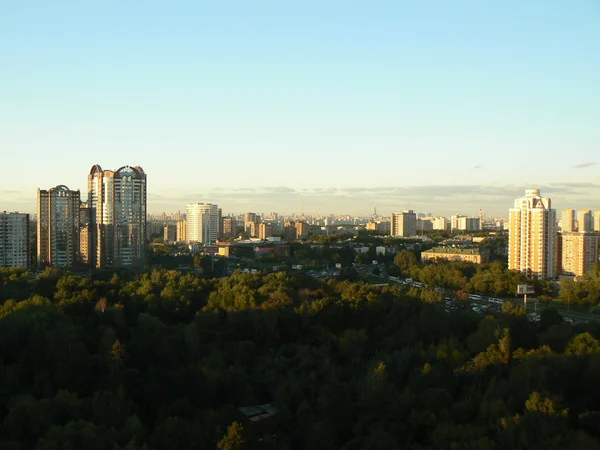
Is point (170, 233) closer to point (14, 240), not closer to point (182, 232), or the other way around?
point (182, 232)

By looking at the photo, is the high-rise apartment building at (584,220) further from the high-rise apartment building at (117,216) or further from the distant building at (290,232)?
the high-rise apartment building at (117,216)

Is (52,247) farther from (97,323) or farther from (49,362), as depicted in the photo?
(49,362)

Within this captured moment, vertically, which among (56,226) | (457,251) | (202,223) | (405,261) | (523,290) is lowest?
(523,290)

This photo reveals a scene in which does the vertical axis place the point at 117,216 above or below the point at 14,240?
above

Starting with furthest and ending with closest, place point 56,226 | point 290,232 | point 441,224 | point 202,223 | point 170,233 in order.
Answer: point 441,224 → point 170,233 → point 290,232 → point 202,223 → point 56,226

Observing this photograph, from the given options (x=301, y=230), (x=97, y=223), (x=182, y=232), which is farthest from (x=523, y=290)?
(x=182, y=232)

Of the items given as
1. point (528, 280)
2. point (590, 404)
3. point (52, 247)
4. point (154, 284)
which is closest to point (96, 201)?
point (52, 247)

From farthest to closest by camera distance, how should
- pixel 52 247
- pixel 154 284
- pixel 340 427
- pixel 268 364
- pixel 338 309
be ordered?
pixel 52 247, pixel 154 284, pixel 338 309, pixel 268 364, pixel 340 427
